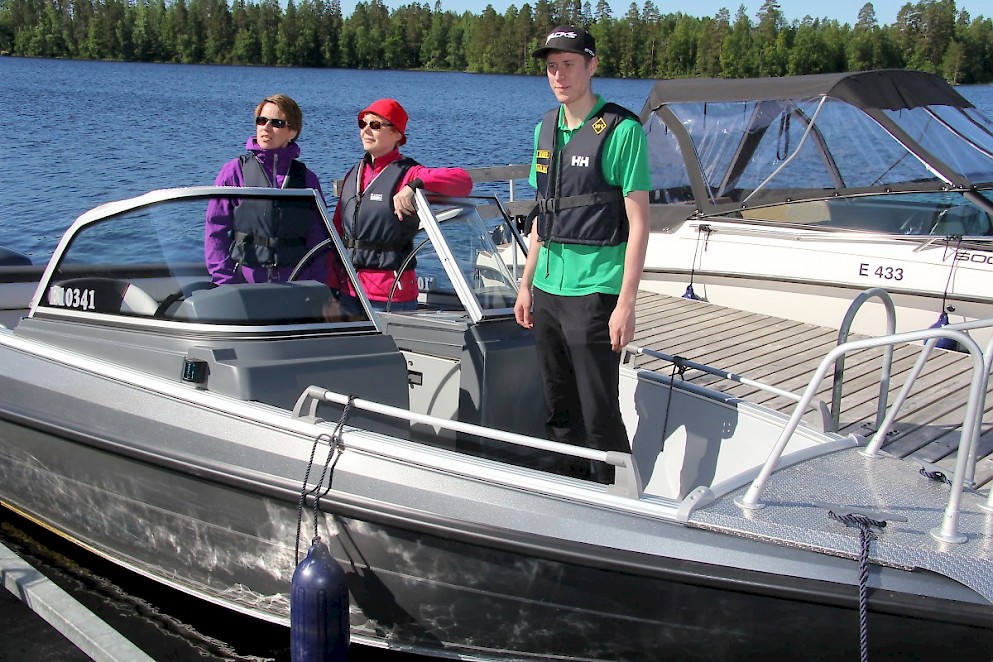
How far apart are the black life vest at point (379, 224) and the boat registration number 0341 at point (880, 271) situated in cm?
433

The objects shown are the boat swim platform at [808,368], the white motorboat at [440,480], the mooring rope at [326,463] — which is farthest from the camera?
the boat swim platform at [808,368]

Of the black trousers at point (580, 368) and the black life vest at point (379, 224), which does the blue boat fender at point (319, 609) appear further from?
the black life vest at point (379, 224)

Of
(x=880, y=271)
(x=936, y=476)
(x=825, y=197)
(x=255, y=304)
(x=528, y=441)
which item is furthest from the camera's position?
(x=825, y=197)

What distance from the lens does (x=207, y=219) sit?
3.63m

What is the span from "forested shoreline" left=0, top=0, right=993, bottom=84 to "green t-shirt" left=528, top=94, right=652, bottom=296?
5964 centimetres

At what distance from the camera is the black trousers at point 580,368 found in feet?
10.4

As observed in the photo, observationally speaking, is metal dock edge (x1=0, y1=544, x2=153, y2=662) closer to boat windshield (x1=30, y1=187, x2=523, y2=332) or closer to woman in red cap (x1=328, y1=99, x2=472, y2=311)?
boat windshield (x1=30, y1=187, x2=523, y2=332)

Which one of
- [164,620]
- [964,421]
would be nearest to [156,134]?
[164,620]

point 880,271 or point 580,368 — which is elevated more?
point 580,368

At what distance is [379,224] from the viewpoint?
154 inches

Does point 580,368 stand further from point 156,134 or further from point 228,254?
point 156,134

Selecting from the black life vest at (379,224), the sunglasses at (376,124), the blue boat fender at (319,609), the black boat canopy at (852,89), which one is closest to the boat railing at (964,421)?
the blue boat fender at (319,609)

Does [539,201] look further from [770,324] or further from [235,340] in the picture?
[770,324]

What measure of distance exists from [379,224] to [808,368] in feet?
11.5
